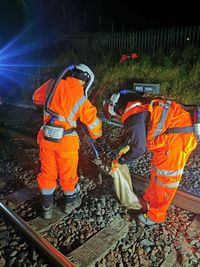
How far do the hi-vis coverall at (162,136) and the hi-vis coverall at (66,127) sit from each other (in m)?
0.49

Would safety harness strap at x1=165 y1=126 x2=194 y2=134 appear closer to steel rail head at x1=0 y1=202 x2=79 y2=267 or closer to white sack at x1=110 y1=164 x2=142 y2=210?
white sack at x1=110 y1=164 x2=142 y2=210

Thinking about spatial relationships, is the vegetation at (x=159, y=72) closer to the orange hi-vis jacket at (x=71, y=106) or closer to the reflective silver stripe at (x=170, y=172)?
the reflective silver stripe at (x=170, y=172)

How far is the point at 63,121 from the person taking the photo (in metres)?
3.24

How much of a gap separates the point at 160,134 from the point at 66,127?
1222 millimetres

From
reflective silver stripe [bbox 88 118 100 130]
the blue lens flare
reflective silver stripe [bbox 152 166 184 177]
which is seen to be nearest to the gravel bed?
reflective silver stripe [bbox 152 166 184 177]

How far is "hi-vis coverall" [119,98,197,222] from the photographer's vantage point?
2961 mm

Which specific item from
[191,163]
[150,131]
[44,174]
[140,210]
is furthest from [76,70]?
[191,163]

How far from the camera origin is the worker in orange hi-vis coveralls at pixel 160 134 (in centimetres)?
296

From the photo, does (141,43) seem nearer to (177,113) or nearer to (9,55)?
(177,113)

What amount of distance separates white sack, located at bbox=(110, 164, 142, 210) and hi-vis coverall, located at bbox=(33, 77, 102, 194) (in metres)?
0.62

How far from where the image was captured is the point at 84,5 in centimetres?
1811

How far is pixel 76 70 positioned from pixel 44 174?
4.92ft

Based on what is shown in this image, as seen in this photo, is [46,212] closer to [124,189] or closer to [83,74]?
[124,189]

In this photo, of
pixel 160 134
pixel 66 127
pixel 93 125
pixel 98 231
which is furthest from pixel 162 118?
pixel 98 231
